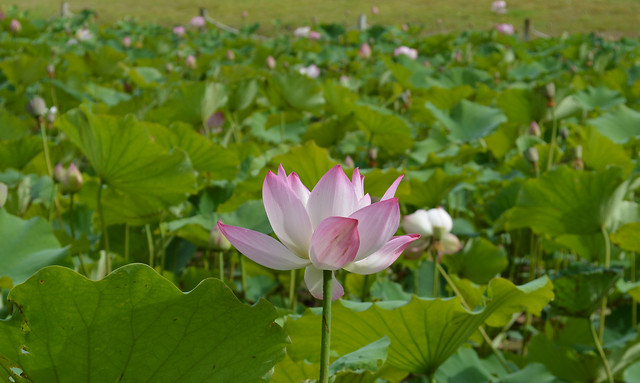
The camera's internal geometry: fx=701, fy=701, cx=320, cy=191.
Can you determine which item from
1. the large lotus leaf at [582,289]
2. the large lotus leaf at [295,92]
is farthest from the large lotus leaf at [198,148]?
the large lotus leaf at [582,289]

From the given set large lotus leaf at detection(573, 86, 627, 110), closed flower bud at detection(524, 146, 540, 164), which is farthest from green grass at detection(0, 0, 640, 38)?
closed flower bud at detection(524, 146, 540, 164)

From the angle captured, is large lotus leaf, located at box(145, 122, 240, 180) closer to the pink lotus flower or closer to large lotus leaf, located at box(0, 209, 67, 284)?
large lotus leaf, located at box(0, 209, 67, 284)

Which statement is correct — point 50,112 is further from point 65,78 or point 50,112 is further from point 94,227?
point 94,227

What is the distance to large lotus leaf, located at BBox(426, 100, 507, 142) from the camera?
6.31 feet

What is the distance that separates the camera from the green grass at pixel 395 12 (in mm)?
10664

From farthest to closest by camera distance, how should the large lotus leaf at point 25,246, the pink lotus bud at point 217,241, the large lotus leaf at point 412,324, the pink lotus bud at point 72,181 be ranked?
the pink lotus bud at point 72,181 → the pink lotus bud at point 217,241 → the large lotus leaf at point 25,246 → the large lotus leaf at point 412,324

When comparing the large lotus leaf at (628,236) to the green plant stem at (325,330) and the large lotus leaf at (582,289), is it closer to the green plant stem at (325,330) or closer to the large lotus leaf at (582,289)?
the large lotus leaf at (582,289)

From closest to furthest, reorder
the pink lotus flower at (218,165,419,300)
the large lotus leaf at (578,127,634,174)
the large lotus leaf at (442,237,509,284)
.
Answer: the pink lotus flower at (218,165,419,300), the large lotus leaf at (442,237,509,284), the large lotus leaf at (578,127,634,174)

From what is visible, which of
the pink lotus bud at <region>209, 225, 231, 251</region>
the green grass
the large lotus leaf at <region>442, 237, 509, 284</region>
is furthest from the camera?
A: the green grass

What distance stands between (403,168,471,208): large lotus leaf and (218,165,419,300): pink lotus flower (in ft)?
2.84

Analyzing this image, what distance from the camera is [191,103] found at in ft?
5.93

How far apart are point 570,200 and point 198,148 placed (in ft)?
2.43

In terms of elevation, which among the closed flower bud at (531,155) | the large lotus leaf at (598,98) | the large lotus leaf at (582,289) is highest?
the large lotus leaf at (582,289)

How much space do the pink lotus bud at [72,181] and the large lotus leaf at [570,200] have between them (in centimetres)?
80
